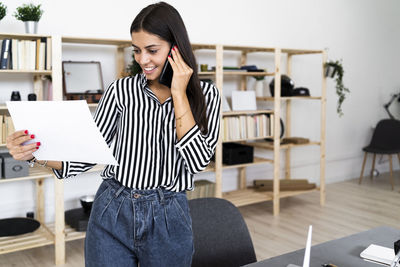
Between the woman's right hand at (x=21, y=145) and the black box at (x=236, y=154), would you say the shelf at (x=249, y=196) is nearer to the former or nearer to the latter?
the black box at (x=236, y=154)

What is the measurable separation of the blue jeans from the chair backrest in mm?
→ 5150

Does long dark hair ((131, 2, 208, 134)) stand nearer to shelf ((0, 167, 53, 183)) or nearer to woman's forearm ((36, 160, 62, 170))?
woman's forearm ((36, 160, 62, 170))

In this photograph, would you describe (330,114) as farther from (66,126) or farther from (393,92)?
(66,126)

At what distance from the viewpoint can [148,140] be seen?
1343 mm

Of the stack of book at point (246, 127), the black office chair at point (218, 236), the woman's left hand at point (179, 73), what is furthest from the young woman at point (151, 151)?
the stack of book at point (246, 127)

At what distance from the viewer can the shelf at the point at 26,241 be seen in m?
3.16

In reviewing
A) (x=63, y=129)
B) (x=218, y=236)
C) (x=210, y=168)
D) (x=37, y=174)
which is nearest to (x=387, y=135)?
(x=210, y=168)

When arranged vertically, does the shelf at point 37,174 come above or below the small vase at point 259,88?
below

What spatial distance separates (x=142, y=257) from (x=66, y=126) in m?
0.44

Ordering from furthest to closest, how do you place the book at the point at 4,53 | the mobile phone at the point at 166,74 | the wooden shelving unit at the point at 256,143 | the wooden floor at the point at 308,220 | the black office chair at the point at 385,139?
the black office chair at the point at 385,139 < the wooden shelving unit at the point at 256,143 < the wooden floor at the point at 308,220 < the book at the point at 4,53 < the mobile phone at the point at 166,74

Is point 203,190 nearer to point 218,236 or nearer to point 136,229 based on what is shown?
point 218,236

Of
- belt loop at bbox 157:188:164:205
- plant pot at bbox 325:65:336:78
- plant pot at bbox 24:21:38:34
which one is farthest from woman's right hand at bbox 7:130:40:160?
plant pot at bbox 325:65:336:78

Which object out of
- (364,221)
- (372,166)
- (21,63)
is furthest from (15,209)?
(372,166)

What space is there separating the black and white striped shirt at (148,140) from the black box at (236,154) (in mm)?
2926
